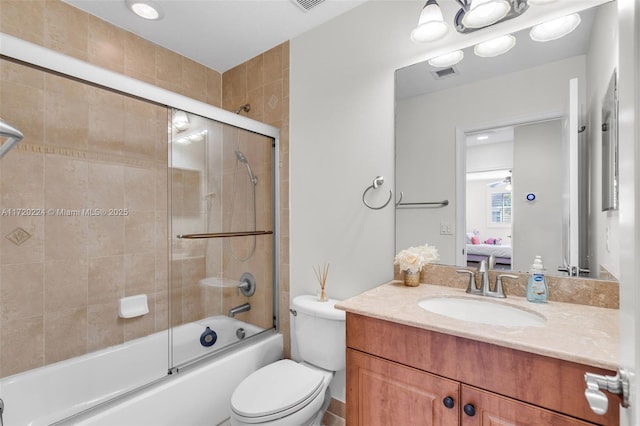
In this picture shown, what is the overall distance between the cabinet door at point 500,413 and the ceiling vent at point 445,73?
4.38 ft

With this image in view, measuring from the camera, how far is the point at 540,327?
95 centimetres

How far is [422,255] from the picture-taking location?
147cm

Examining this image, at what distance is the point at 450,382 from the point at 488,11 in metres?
1.40

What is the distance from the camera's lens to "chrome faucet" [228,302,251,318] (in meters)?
2.09

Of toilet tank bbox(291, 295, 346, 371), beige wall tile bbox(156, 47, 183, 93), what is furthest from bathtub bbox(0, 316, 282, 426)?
beige wall tile bbox(156, 47, 183, 93)

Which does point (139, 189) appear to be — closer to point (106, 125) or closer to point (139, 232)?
point (139, 232)

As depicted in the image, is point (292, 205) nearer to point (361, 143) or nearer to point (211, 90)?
point (361, 143)

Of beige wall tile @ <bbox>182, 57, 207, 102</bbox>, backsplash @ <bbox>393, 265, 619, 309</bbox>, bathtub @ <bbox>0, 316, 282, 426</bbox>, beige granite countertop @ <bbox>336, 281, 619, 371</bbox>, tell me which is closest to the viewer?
beige granite countertop @ <bbox>336, 281, 619, 371</bbox>

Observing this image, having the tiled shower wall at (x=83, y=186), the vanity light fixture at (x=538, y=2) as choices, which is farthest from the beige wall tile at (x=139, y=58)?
the vanity light fixture at (x=538, y=2)

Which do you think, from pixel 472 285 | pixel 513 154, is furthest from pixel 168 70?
pixel 472 285

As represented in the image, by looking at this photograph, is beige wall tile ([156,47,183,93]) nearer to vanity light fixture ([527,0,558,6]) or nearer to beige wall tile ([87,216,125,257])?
beige wall tile ([87,216,125,257])

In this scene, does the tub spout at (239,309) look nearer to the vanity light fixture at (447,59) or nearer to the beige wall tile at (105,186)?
the beige wall tile at (105,186)

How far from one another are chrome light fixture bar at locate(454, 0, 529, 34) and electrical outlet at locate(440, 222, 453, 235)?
875mm

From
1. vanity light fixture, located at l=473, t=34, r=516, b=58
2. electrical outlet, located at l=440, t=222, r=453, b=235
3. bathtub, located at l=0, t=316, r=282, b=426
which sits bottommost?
bathtub, located at l=0, t=316, r=282, b=426
